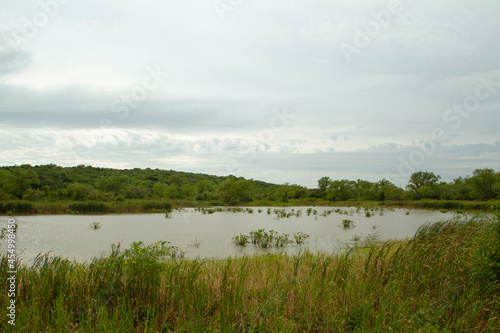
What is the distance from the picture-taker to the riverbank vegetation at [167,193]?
94.6 ft

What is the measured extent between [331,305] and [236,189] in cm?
5089

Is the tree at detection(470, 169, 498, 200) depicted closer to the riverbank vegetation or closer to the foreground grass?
the riverbank vegetation

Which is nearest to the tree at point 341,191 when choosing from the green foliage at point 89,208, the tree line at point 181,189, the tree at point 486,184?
the tree line at point 181,189

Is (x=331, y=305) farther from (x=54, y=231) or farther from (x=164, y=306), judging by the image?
(x=54, y=231)

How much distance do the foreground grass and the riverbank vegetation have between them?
24.8m

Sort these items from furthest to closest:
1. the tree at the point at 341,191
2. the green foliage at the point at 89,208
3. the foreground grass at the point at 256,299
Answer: the tree at the point at 341,191 < the green foliage at the point at 89,208 < the foreground grass at the point at 256,299

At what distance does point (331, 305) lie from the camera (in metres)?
4.57

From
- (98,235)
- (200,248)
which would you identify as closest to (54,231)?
(98,235)

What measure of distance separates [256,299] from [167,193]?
57.9m

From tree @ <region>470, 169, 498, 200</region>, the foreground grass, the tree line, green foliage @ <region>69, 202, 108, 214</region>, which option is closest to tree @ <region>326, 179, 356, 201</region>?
the tree line

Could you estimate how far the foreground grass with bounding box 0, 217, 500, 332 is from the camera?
406 cm

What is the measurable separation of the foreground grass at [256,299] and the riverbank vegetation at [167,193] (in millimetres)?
24799

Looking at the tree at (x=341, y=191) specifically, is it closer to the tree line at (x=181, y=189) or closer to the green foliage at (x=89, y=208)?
the tree line at (x=181, y=189)

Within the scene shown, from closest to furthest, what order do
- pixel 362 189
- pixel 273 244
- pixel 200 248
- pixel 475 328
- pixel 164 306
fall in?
1. pixel 475 328
2. pixel 164 306
3. pixel 200 248
4. pixel 273 244
5. pixel 362 189
